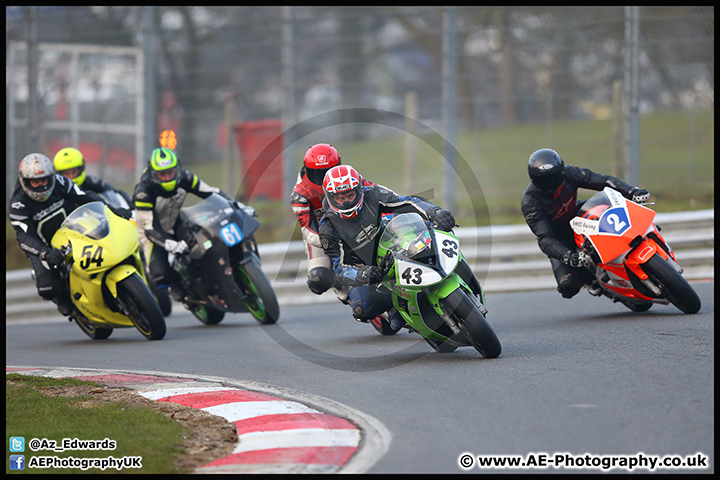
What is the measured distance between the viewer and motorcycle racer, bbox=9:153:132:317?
9016mm

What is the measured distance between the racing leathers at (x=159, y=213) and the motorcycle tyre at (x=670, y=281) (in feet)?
16.4

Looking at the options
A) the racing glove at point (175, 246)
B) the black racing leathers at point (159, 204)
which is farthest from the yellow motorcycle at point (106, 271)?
the black racing leathers at point (159, 204)

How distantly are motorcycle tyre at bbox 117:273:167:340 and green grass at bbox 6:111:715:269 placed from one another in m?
4.85

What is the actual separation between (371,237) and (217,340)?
2869mm

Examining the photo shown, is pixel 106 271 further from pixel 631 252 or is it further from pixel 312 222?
pixel 631 252

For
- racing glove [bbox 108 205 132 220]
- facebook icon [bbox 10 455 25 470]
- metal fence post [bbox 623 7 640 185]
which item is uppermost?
metal fence post [bbox 623 7 640 185]

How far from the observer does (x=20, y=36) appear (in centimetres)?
1541


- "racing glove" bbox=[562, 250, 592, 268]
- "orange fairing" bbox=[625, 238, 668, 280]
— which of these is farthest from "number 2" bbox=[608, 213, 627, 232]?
"racing glove" bbox=[562, 250, 592, 268]

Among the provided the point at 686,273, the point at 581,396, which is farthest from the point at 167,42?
the point at 581,396

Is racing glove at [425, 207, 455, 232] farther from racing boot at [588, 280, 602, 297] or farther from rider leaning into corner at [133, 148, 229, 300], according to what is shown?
rider leaning into corner at [133, 148, 229, 300]

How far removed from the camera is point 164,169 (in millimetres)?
9711

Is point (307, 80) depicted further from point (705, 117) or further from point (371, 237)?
point (371, 237)

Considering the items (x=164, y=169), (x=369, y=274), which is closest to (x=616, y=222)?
(x=369, y=274)

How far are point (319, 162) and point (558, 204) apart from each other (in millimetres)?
2336
